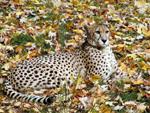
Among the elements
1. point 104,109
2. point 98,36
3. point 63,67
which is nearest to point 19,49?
point 63,67

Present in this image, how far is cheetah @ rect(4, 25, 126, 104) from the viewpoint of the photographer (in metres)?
8.10

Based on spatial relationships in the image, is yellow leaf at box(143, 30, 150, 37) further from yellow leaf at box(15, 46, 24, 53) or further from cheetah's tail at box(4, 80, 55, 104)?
cheetah's tail at box(4, 80, 55, 104)

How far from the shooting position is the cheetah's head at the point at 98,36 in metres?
8.52

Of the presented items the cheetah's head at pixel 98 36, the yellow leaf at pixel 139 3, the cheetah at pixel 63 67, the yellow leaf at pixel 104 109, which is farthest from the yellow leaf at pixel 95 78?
the yellow leaf at pixel 139 3

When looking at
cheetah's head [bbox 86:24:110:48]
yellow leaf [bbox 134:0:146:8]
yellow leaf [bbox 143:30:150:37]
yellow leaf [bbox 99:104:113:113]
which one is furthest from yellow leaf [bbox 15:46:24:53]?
yellow leaf [bbox 134:0:146:8]

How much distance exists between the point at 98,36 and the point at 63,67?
73 cm

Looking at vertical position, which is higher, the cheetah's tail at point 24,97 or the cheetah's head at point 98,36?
the cheetah's head at point 98,36

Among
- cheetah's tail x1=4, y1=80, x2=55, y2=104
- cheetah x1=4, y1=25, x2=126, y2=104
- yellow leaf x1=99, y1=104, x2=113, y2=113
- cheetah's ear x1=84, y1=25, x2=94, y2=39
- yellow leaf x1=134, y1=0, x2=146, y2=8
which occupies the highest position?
cheetah's ear x1=84, y1=25, x2=94, y2=39

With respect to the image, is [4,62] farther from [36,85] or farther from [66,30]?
[66,30]

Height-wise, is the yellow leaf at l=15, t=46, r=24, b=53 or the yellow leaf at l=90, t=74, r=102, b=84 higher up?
the yellow leaf at l=15, t=46, r=24, b=53

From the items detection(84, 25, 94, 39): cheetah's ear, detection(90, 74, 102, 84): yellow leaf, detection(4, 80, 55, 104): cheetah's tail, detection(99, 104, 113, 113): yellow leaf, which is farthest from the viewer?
detection(84, 25, 94, 39): cheetah's ear

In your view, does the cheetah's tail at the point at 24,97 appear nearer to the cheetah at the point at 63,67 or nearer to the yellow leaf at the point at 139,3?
the cheetah at the point at 63,67

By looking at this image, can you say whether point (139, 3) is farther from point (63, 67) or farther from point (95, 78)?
point (63, 67)

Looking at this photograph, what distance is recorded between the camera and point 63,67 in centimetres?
845
